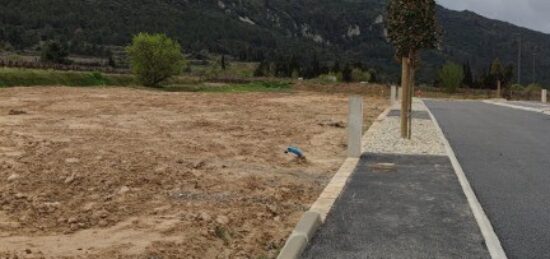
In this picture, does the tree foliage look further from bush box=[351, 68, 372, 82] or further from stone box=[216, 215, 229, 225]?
bush box=[351, 68, 372, 82]

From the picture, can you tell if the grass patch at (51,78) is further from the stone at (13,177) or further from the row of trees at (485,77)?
the row of trees at (485,77)

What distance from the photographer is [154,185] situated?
10328 millimetres

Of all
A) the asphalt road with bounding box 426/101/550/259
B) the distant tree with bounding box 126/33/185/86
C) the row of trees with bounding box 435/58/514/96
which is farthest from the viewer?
the row of trees with bounding box 435/58/514/96

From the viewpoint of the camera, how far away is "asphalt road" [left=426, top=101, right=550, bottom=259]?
739 centimetres

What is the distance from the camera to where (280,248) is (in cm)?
699

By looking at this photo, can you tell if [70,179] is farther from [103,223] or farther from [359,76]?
[359,76]

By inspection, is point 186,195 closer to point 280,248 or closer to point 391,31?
point 280,248

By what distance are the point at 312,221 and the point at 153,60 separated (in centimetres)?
A: 5444

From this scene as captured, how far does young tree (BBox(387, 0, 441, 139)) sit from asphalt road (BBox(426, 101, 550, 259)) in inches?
66.9

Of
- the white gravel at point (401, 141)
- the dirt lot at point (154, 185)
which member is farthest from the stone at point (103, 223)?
the white gravel at point (401, 141)

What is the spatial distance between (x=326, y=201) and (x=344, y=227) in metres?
1.34

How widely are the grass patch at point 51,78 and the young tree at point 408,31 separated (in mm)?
31888

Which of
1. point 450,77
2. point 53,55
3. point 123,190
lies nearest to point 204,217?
point 123,190

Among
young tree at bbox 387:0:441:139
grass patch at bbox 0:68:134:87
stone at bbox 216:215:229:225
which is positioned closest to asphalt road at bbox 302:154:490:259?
stone at bbox 216:215:229:225
